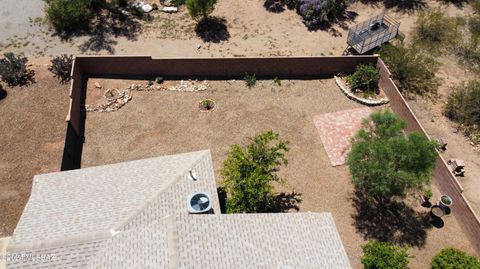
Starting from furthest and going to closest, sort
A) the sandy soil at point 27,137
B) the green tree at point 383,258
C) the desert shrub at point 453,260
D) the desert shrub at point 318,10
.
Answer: the desert shrub at point 318,10 → the sandy soil at point 27,137 → the desert shrub at point 453,260 → the green tree at point 383,258

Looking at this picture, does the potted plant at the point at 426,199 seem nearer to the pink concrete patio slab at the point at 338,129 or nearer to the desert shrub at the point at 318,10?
the pink concrete patio slab at the point at 338,129

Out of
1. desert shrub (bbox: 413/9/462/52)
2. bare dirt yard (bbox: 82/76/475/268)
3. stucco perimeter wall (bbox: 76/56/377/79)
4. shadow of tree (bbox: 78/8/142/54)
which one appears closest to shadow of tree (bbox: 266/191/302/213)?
bare dirt yard (bbox: 82/76/475/268)

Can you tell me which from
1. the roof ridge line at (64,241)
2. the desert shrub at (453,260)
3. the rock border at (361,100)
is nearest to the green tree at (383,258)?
the desert shrub at (453,260)

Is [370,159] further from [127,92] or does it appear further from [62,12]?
[62,12]

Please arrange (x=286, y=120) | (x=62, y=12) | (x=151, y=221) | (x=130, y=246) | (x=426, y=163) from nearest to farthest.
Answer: (x=130, y=246)
(x=151, y=221)
(x=426, y=163)
(x=286, y=120)
(x=62, y=12)

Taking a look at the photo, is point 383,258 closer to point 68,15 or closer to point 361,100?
point 361,100

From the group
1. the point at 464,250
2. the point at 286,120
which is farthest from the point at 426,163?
the point at 286,120
